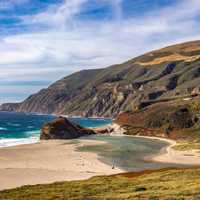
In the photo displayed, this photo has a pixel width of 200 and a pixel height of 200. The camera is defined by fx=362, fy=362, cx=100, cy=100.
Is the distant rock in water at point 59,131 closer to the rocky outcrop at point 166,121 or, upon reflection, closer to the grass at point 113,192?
the rocky outcrop at point 166,121

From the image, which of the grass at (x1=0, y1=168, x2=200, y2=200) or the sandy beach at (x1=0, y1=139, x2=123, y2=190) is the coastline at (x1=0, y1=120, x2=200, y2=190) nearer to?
the sandy beach at (x1=0, y1=139, x2=123, y2=190)

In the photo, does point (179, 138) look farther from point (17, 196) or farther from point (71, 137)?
point (17, 196)

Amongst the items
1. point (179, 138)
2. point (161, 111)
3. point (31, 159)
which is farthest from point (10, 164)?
point (161, 111)

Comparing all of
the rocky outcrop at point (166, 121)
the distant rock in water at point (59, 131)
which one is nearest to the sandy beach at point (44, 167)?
the distant rock in water at point (59, 131)

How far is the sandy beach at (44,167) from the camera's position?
148 feet

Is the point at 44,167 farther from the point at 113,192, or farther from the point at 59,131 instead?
the point at 59,131

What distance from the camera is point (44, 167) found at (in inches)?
2223

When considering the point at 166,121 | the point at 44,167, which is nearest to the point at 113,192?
the point at 44,167

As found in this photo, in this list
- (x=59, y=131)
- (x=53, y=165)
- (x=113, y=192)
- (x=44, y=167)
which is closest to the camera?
(x=113, y=192)

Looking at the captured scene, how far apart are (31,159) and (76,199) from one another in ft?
136

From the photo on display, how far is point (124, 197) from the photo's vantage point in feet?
86.0

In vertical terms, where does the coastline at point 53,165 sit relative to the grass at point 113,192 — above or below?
below

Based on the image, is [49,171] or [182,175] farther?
[49,171]

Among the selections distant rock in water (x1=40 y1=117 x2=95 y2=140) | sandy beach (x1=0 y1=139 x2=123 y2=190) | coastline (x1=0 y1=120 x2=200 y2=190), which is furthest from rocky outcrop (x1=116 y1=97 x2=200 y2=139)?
sandy beach (x1=0 y1=139 x2=123 y2=190)
